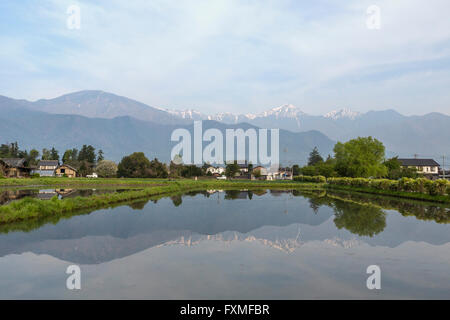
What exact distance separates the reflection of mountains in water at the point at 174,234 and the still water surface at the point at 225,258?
5cm

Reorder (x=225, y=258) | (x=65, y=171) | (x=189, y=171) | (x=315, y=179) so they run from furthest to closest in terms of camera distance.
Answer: (x=189, y=171)
(x=65, y=171)
(x=315, y=179)
(x=225, y=258)

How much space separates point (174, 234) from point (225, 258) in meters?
5.21

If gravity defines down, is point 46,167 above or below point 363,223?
above

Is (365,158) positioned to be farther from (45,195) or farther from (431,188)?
(45,195)

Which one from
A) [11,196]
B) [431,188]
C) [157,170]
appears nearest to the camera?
[431,188]

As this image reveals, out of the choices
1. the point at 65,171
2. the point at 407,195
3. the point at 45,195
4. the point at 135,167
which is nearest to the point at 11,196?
the point at 45,195

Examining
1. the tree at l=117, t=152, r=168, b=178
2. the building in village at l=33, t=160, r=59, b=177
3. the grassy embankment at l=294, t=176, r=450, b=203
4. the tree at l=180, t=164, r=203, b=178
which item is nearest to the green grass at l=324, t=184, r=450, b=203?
the grassy embankment at l=294, t=176, r=450, b=203

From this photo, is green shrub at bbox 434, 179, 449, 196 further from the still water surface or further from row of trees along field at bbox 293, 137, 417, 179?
row of trees along field at bbox 293, 137, 417, 179

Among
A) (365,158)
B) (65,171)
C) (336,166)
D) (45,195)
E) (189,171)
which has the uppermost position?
(365,158)

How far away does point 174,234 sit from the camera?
16453mm

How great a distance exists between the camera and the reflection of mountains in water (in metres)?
13.3

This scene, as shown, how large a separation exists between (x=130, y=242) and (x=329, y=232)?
9112 mm

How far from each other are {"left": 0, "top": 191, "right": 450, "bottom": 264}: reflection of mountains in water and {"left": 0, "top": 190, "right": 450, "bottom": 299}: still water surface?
5 centimetres
